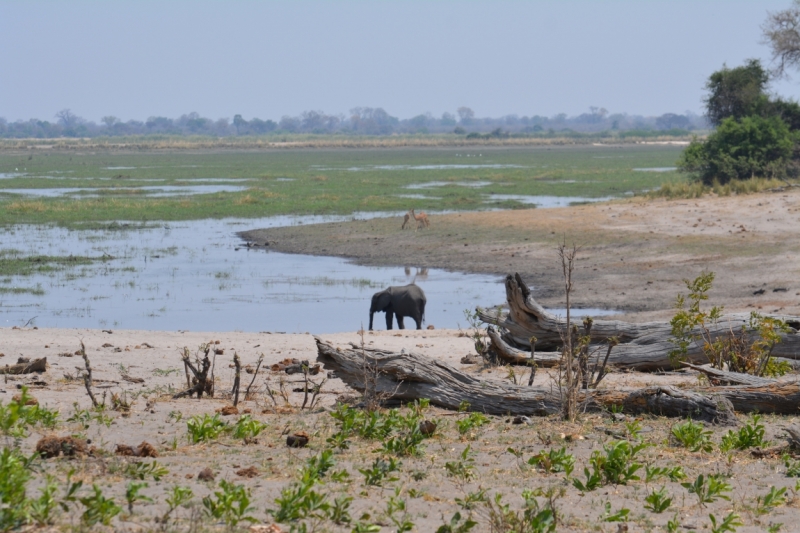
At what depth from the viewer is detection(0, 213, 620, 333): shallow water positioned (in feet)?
49.4

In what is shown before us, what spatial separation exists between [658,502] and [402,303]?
10298mm

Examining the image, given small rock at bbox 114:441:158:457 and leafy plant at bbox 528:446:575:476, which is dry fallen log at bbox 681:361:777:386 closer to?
leafy plant at bbox 528:446:575:476

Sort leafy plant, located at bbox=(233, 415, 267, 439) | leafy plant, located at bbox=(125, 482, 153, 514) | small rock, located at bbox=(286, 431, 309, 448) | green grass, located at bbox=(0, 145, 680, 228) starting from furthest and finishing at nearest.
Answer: green grass, located at bbox=(0, 145, 680, 228) < leafy plant, located at bbox=(233, 415, 267, 439) < small rock, located at bbox=(286, 431, 309, 448) < leafy plant, located at bbox=(125, 482, 153, 514)

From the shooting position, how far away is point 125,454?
542cm

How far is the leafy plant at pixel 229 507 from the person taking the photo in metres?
4.20

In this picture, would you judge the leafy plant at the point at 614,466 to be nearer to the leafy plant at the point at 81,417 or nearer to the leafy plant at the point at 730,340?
the leafy plant at the point at 730,340

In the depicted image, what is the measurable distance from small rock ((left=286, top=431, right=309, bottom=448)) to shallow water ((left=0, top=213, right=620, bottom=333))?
8377 millimetres

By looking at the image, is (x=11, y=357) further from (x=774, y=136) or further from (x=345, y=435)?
(x=774, y=136)

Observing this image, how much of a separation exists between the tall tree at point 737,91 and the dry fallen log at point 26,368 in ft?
99.8

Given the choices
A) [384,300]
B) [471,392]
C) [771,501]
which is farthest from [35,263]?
[771,501]

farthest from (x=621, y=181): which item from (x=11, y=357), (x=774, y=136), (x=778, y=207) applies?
(x=11, y=357)

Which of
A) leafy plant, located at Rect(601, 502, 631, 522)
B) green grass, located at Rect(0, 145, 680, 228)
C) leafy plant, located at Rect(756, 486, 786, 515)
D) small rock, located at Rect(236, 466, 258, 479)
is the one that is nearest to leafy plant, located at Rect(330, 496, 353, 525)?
small rock, located at Rect(236, 466, 258, 479)

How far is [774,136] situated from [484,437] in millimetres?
27999

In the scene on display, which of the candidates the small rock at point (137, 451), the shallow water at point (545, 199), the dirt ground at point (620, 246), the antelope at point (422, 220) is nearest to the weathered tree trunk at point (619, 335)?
the small rock at point (137, 451)
